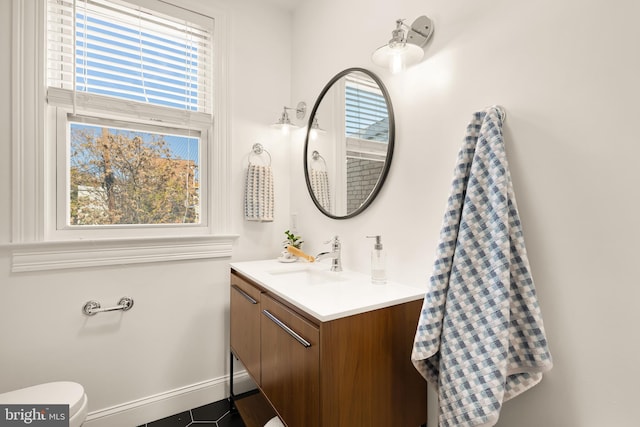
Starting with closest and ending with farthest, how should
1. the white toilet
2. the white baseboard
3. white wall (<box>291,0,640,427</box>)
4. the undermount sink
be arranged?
white wall (<box>291,0,640,427</box>)
the white toilet
the undermount sink
the white baseboard

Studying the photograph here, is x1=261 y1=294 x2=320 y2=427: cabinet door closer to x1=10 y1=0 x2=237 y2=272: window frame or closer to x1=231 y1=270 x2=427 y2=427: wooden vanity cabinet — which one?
x1=231 y1=270 x2=427 y2=427: wooden vanity cabinet

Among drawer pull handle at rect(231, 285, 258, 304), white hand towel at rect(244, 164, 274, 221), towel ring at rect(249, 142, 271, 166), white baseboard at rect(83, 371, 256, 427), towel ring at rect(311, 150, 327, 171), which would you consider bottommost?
white baseboard at rect(83, 371, 256, 427)

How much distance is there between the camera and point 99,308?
158 centimetres

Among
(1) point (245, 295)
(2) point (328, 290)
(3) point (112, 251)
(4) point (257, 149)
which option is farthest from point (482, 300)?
(3) point (112, 251)

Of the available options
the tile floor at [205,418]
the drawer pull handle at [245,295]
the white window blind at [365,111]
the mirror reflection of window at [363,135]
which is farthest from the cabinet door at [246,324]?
the white window blind at [365,111]

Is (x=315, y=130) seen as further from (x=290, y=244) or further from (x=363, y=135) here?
(x=290, y=244)

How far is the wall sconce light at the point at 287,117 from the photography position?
73.8 inches

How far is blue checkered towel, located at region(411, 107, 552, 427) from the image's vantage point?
0.80m

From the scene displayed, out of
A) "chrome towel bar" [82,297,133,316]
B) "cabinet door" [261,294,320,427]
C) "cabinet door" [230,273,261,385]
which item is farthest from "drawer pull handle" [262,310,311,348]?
"chrome towel bar" [82,297,133,316]

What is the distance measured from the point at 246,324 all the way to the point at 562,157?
1.44 meters

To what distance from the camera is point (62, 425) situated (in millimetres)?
1158

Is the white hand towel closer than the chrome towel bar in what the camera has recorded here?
No

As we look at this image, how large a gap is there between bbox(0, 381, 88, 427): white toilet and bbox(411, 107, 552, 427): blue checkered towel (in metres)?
1.35

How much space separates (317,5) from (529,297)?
191 centimetres
